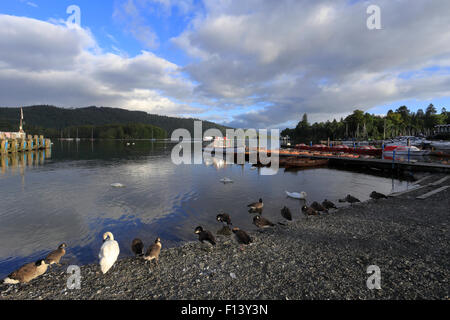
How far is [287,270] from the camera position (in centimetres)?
645

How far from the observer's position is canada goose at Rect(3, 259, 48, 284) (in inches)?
230

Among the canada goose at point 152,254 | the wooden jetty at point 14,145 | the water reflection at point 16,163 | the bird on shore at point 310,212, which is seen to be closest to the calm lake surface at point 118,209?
the canada goose at point 152,254

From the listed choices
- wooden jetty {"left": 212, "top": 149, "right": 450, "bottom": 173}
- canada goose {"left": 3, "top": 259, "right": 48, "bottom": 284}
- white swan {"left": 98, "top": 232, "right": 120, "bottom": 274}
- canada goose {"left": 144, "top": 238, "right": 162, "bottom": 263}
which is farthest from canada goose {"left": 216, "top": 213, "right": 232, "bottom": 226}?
wooden jetty {"left": 212, "top": 149, "right": 450, "bottom": 173}

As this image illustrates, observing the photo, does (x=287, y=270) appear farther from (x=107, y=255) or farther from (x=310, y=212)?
(x=310, y=212)

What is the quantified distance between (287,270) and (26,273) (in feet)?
25.1

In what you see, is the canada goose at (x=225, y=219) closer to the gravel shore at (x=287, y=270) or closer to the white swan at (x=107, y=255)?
the gravel shore at (x=287, y=270)

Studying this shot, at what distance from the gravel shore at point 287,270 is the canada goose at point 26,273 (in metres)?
0.23

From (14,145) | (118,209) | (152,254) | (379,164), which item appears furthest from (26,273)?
(14,145)

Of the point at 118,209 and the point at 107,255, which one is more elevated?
the point at 107,255

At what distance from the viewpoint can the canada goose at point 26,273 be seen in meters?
5.85
